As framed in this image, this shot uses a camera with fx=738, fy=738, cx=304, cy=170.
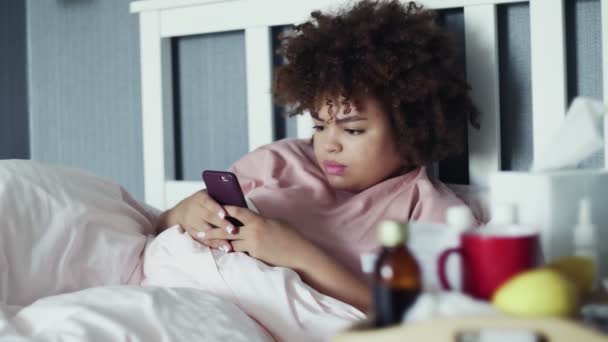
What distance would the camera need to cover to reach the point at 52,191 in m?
1.30

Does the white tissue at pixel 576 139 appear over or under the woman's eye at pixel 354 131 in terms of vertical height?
under

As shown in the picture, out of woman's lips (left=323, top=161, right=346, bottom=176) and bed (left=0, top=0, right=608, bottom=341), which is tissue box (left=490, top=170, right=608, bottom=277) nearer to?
bed (left=0, top=0, right=608, bottom=341)

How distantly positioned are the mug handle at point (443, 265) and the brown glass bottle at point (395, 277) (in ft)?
0.13

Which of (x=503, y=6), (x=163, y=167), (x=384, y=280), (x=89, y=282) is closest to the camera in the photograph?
(x=384, y=280)

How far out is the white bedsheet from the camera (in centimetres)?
99

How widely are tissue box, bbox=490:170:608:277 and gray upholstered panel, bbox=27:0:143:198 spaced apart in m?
1.30

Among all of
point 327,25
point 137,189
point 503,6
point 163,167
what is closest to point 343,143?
point 327,25

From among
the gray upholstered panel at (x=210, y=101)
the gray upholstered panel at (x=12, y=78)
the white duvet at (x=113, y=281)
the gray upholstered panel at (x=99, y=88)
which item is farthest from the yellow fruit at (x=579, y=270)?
the gray upholstered panel at (x=12, y=78)

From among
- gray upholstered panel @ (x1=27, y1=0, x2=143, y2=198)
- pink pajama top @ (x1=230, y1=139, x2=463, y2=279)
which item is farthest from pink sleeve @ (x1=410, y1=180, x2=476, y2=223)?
gray upholstered panel @ (x1=27, y1=0, x2=143, y2=198)

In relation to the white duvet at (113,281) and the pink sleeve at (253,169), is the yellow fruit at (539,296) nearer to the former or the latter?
the white duvet at (113,281)

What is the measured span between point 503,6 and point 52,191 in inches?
35.5

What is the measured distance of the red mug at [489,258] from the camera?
29.0 inches

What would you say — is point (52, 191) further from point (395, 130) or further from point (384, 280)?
point (384, 280)

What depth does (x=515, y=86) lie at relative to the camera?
1.39 meters
